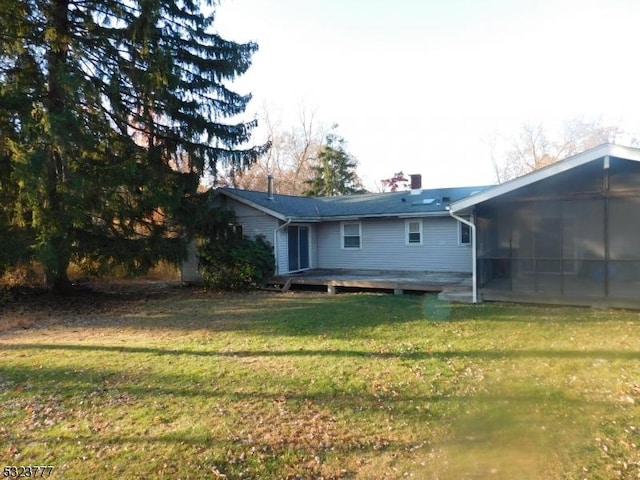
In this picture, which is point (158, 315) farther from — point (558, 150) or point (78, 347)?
point (558, 150)

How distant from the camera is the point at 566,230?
11.8 metres

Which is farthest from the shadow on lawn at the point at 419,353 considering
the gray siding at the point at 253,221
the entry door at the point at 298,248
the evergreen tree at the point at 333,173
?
the evergreen tree at the point at 333,173

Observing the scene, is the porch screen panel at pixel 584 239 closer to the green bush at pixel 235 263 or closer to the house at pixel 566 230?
the house at pixel 566 230

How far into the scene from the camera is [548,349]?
6520mm

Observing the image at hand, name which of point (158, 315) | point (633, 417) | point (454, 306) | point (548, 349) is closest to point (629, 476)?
point (633, 417)

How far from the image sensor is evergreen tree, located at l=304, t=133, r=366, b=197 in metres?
34.5

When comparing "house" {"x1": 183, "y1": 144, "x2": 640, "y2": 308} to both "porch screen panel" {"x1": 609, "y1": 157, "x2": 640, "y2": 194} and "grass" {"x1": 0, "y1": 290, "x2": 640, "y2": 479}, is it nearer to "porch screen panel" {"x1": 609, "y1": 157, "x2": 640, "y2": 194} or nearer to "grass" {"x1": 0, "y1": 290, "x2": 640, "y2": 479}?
"porch screen panel" {"x1": 609, "y1": 157, "x2": 640, "y2": 194}

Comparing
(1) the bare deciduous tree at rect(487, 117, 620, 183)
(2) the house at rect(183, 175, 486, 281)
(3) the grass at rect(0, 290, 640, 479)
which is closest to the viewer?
(3) the grass at rect(0, 290, 640, 479)

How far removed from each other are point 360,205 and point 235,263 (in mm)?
6589

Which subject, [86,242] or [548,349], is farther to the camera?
[86,242]

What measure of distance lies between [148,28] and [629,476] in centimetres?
1340

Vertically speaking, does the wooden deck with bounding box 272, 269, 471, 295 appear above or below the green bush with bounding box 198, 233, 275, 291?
below

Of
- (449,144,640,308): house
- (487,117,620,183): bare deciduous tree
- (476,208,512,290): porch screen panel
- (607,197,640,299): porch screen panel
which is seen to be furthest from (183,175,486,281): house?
(487,117,620,183): bare deciduous tree

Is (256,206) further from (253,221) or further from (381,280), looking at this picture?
(381,280)
